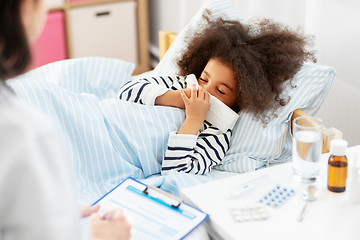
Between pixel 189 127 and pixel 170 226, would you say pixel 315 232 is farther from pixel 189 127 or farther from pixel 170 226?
pixel 189 127

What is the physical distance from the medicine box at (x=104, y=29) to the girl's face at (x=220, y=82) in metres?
1.52

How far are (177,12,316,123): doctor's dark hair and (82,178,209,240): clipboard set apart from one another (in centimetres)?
47

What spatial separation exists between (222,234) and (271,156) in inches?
19.7

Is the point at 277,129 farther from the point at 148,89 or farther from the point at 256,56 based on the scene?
the point at 148,89

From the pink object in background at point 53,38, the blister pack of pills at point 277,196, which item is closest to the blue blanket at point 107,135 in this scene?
the blister pack of pills at point 277,196

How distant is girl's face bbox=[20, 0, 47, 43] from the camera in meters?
0.45

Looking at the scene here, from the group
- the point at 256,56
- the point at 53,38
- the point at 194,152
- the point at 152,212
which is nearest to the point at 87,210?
the point at 152,212

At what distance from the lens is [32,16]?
462 mm

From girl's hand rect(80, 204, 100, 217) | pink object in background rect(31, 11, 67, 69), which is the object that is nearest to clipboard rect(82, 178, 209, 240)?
girl's hand rect(80, 204, 100, 217)

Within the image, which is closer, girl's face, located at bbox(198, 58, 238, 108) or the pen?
the pen

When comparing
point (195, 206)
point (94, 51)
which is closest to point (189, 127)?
point (195, 206)

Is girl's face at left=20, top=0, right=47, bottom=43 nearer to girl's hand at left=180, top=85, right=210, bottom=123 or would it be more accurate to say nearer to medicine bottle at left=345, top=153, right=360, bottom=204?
medicine bottle at left=345, top=153, right=360, bottom=204

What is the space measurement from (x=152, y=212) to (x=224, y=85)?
56 centimetres

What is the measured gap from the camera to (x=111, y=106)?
1.22 meters
